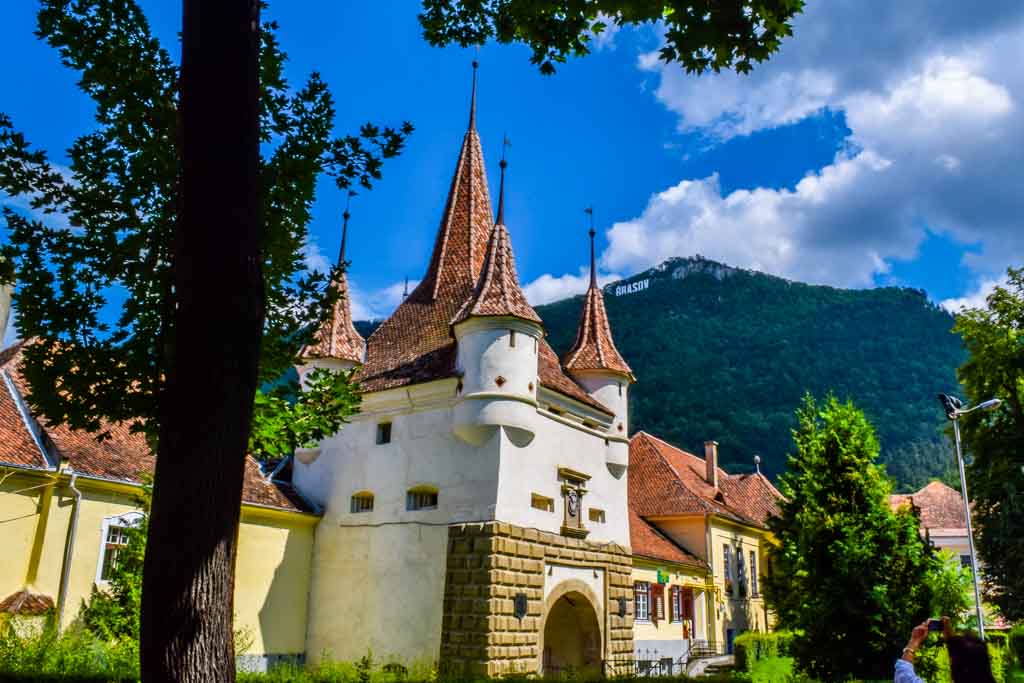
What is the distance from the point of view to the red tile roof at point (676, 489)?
3672cm

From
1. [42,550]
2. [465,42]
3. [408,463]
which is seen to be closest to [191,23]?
[465,42]

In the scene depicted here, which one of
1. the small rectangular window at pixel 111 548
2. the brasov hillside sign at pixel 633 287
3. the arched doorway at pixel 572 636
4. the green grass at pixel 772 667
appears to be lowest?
the green grass at pixel 772 667

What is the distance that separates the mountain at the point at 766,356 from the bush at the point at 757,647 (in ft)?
120

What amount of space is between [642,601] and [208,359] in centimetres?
2760

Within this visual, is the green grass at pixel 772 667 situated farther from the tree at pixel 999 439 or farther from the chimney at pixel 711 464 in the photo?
the chimney at pixel 711 464

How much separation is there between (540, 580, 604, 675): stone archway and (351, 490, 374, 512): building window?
613 centimetres

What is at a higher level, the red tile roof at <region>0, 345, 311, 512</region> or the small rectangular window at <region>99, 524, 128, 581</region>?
the red tile roof at <region>0, 345, 311, 512</region>

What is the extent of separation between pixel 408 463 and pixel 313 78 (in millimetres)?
15443

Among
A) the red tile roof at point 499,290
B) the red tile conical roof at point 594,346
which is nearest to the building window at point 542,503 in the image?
the red tile roof at point 499,290

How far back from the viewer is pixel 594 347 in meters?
27.4

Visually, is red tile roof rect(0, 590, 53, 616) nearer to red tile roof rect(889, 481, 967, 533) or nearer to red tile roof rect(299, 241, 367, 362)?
red tile roof rect(299, 241, 367, 362)

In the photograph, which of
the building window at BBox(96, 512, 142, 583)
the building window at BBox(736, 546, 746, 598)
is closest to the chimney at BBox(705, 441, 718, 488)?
the building window at BBox(736, 546, 746, 598)

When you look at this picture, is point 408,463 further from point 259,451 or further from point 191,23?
point 191,23

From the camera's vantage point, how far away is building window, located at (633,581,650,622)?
29562 millimetres
